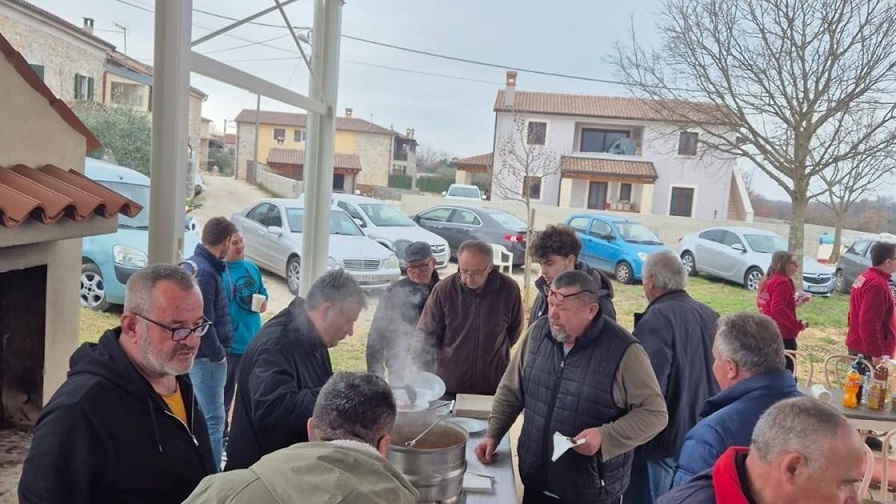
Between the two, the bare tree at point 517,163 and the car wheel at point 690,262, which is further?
the bare tree at point 517,163

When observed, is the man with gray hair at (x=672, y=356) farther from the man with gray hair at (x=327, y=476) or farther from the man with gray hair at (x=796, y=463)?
the man with gray hair at (x=327, y=476)

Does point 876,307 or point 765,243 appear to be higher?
point 765,243

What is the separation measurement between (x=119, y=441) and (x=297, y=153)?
612 cm

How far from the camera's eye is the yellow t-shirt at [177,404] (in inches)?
77.5

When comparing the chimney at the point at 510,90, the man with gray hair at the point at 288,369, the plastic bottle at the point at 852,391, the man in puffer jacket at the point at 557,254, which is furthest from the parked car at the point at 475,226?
the man with gray hair at the point at 288,369

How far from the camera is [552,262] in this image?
370 cm

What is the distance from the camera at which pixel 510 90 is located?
19031mm

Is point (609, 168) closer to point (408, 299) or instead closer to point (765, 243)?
point (765, 243)

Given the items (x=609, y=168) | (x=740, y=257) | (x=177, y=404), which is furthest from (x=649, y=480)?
(x=609, y=168)

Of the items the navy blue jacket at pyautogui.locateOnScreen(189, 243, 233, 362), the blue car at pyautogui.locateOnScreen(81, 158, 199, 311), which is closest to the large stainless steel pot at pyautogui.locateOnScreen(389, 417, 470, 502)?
the navy blue jacket at pyautogui.locateOnScreen(189, 243, 233, 362)

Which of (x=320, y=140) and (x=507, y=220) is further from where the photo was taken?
(x=507, y=220)

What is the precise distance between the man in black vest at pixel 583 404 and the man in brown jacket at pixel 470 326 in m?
1.11

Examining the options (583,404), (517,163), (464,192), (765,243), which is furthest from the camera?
(464,192)

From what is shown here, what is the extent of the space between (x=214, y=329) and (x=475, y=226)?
363 inches
